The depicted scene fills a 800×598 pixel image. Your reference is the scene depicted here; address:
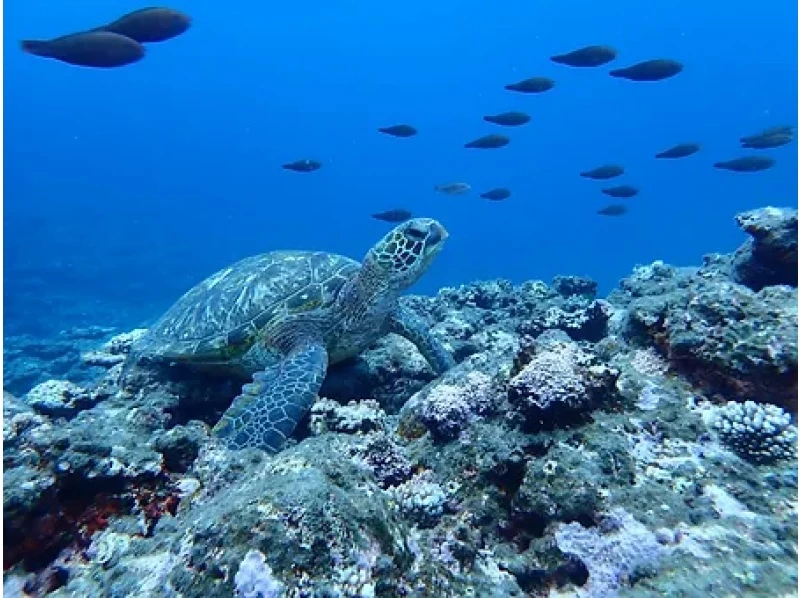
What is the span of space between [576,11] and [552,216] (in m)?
43.1

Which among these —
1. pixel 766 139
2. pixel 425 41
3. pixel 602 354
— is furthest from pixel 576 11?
pixel 602 354

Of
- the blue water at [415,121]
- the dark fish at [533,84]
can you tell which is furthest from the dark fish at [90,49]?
the blue water at [415,121]

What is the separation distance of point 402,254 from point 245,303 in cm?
171

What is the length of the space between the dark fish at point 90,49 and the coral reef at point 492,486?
2731mm

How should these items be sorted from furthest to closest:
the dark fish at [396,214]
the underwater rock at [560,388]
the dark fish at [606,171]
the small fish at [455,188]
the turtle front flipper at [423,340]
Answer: the small fish at [455,188] → the dark fish at [396,214] → the dark fish at [606,171] → the turtle front flipper at [423,340] → the underwater rock at [560,388]

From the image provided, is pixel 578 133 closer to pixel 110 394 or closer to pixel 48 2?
pixel 48 2

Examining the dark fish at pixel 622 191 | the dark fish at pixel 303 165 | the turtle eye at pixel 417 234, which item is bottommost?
the dark fish at pixel 622 191

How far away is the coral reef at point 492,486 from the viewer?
5.11 ft

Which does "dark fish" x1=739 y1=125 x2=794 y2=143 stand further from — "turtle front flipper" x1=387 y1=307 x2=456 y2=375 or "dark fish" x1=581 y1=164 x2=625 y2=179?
"turtle front flipper" x1=387 y1=307 x2=456 y2=375

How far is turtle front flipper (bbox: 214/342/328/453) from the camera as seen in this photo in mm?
3541

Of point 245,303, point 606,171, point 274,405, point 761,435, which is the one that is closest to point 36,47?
point 245,303

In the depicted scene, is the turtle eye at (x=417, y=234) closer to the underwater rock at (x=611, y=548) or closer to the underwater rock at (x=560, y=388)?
the underwater rock at (x=560, y=388)

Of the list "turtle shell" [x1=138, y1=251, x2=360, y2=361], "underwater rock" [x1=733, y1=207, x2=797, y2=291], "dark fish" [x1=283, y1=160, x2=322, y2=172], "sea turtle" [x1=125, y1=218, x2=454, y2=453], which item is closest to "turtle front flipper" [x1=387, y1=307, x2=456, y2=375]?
"sea turtle" [x1=125, y1=218, x2=454, y2=453]

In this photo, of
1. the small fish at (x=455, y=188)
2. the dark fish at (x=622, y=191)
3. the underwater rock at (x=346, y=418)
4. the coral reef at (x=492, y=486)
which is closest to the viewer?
the coral reef at (x=492, y=486)
